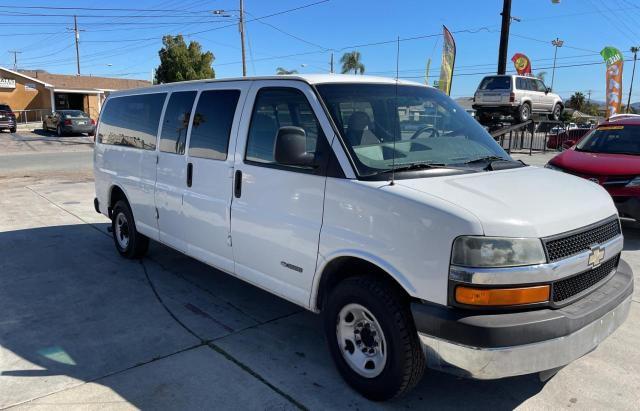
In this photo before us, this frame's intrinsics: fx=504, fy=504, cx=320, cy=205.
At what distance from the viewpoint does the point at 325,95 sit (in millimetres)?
3504

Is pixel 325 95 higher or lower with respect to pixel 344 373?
higher

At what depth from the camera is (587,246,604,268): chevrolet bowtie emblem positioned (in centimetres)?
297

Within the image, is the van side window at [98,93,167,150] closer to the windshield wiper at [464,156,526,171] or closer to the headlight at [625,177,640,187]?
the windshield wiper at [464,156,526,171]

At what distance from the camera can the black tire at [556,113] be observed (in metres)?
22.9

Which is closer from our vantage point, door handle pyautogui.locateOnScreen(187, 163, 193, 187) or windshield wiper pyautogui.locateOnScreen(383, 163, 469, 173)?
windshield wiper pyautogui.locateOnScreen(383, 163, 469, 173)

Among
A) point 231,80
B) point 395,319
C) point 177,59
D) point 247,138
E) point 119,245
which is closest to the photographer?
point 395,319

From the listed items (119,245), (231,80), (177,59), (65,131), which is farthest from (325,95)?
(177,59)

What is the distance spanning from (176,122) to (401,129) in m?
2.39

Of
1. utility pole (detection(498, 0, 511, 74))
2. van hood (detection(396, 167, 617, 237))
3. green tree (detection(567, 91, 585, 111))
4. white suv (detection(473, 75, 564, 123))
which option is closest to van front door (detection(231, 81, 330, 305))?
van hood (detection(396, 167, 617, 237))

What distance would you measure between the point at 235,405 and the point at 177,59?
156 ft

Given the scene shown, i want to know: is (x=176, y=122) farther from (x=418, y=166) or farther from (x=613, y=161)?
(x=613, y=161)

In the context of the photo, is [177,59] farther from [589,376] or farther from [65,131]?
[589,376]

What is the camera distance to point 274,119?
3.84 m

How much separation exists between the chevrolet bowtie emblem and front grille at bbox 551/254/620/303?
47mm
